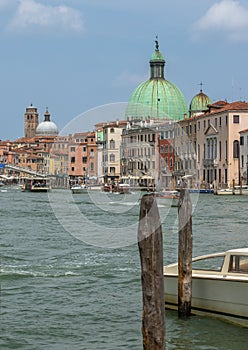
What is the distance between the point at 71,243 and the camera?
15086 millimetres

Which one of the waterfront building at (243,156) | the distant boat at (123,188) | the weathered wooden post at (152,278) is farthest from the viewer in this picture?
the waterfront building at (243,156)

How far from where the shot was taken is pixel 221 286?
7.70m

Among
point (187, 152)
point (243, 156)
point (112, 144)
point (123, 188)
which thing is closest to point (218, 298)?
point (112, 144)

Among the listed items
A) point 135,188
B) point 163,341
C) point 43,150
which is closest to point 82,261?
point 163,341

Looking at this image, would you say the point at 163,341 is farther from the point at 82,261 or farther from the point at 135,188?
the point at 135,188

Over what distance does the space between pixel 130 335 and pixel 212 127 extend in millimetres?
44527

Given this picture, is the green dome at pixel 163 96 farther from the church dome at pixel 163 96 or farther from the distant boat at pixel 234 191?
the distant boat at pixel 234 191

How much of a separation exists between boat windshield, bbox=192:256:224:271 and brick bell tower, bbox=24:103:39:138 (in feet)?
410

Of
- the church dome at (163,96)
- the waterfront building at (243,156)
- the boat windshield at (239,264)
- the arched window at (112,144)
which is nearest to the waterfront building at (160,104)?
the church dome at (163,96)

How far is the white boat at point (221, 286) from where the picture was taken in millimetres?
7602

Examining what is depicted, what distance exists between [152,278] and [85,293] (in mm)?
3593

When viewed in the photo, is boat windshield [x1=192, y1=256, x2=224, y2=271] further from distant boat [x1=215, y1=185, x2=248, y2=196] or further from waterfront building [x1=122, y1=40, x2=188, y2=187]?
distant boat [x1=215, y1=185, x2=248, y2=196]

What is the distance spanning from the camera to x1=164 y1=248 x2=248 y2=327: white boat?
24.9ft

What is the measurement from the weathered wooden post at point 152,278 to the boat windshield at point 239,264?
181cm
